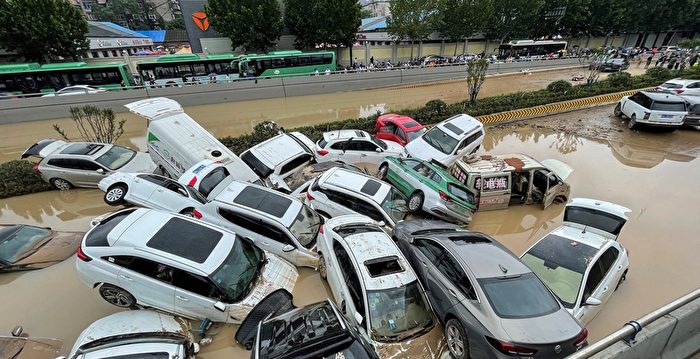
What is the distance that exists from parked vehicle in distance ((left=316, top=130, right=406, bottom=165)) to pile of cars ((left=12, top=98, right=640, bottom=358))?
7.23 ft

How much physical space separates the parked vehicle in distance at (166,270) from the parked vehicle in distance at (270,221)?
109cm

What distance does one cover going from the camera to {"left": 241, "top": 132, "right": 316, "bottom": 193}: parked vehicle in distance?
343 inches

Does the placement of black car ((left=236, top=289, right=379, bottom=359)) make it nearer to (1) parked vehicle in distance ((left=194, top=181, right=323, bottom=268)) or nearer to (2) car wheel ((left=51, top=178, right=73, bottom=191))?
(1) parked vehicle in distance ((left=194, top=181, right=323, bottom=268))

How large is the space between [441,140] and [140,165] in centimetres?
1004

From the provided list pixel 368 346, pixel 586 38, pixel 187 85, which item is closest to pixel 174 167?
pixel 368 346

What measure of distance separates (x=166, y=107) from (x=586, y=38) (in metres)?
67.3

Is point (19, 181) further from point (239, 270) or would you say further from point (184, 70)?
point (184, 70)

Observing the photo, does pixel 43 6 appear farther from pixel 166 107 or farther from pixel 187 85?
pixel 166 107

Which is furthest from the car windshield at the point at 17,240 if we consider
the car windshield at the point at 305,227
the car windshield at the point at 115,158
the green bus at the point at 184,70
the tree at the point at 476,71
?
the green bus at the point at 184,70

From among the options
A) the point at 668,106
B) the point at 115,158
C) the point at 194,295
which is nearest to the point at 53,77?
the point at 115,158

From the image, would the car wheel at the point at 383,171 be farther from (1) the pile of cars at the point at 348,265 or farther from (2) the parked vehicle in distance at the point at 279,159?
(2) the parked vehicle in distance at the point at 279,159

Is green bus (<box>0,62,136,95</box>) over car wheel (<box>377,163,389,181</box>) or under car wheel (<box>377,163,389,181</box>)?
over

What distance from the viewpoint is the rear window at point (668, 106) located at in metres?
13.2

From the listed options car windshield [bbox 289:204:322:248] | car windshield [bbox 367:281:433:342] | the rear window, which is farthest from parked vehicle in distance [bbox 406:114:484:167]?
the rear window
